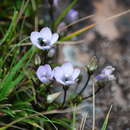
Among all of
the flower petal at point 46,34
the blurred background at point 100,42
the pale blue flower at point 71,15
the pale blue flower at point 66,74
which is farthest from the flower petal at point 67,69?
the pale blue flower at point 71,15

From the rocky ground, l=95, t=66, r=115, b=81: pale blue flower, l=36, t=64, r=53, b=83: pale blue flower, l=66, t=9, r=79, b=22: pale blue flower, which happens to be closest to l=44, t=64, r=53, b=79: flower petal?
l=36, t=64, r=53, b=83: pale blue flower

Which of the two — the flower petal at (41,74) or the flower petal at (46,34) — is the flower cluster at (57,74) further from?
the flower petal at (46,34)

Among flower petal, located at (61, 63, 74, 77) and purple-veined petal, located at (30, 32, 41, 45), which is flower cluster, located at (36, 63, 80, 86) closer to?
flower petal, located at (61, 63, 74, 77)

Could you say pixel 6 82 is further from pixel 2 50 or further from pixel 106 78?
pixel 106 78

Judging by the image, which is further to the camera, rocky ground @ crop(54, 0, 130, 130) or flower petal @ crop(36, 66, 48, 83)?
rocky ground @ crop(54, 0, 130, 130)

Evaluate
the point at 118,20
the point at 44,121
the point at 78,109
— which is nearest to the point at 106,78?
the point at 78,109

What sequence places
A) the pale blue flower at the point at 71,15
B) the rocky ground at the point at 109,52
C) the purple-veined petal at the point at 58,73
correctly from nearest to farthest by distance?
the purple-veined petal at the point at 58,73
the rocky ground at the point at 109,52
the pale blue flower at the point at 71,15
